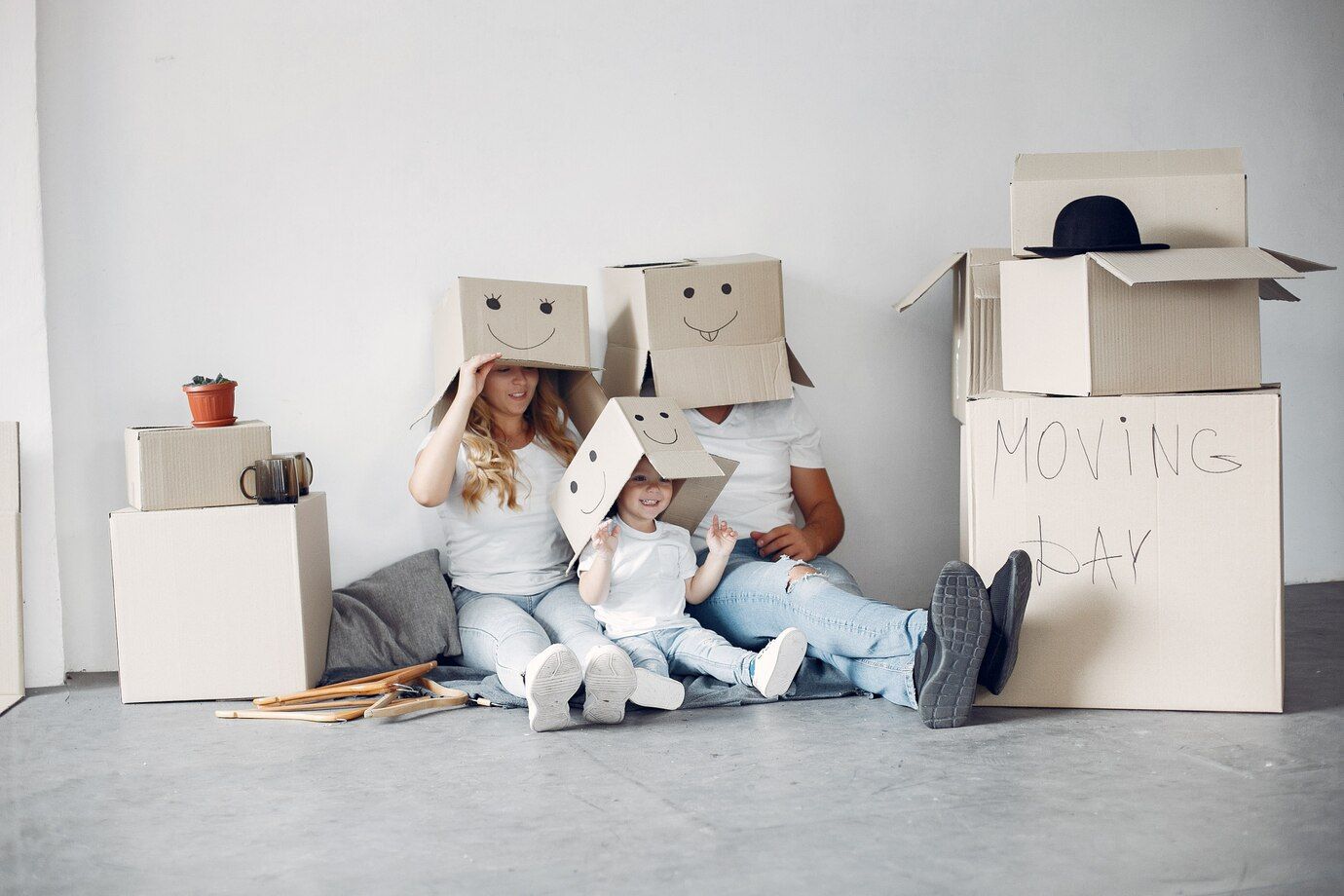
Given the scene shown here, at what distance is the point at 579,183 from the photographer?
2926mm

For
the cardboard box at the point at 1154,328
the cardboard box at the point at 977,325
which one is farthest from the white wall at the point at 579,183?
the cardboard box at the point at 1154,328

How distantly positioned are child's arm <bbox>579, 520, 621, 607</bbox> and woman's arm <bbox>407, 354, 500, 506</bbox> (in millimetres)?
390

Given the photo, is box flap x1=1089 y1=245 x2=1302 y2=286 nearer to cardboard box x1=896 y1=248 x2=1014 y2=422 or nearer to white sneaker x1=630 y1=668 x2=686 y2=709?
cardboard box x1=896 y1=248 x2=1014 y2=422

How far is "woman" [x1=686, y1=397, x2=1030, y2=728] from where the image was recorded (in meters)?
2.07

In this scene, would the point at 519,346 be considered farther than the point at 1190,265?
Yes

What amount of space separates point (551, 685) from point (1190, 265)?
4.55ft

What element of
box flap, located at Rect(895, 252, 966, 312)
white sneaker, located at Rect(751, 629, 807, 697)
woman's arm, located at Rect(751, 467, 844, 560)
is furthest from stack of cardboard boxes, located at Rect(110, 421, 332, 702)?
box flap, located at Rect(895, 252, 966, 312)

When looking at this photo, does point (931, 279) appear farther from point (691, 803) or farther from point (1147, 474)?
point (691, 803)

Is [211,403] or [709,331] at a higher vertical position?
[709,331]

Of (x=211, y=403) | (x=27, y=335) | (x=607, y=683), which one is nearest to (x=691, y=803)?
(x=607, y=683)

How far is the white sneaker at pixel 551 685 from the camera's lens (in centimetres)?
210

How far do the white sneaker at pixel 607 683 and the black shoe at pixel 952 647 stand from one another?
556 mm

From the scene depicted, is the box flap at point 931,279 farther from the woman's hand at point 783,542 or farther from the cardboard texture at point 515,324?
the cardboard texture at point 515,324

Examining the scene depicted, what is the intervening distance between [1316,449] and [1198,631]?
4.98ft
